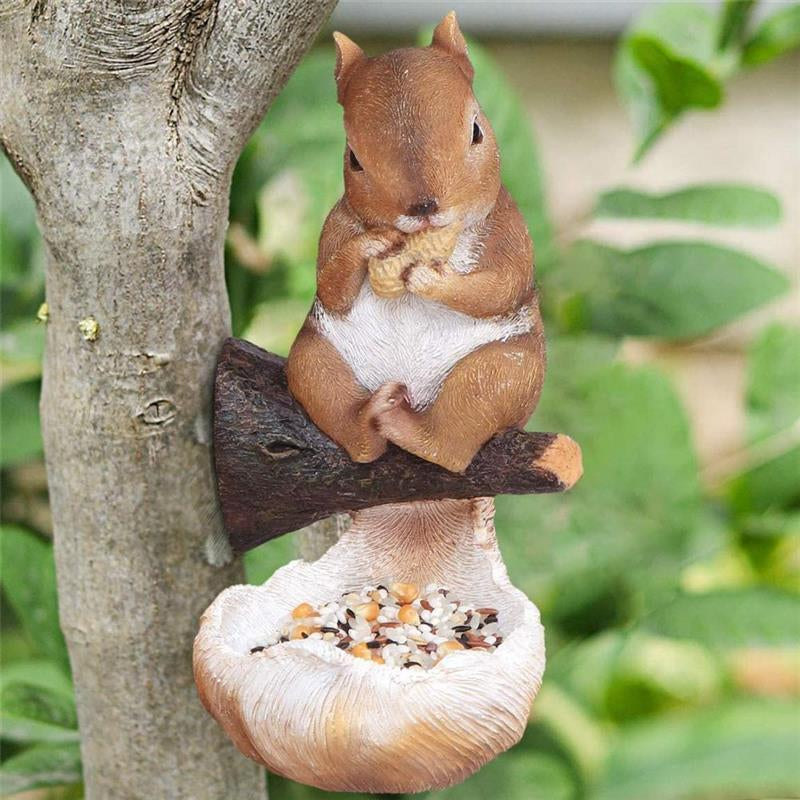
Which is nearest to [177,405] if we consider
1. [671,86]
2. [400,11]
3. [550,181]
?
[671,86]

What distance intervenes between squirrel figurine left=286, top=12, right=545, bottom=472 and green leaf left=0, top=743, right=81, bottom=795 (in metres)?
0.38

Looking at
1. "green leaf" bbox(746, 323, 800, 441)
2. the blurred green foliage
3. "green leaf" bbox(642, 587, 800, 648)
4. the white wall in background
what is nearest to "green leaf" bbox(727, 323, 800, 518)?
"green leaf" bbox(746, 323, 800, 441)

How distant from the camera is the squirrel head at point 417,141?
0.41 metres

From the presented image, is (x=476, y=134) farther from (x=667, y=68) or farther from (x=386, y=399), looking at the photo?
(x=667, y=68)

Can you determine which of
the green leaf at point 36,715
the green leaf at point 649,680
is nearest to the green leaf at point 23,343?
the green leaf at point 36,715

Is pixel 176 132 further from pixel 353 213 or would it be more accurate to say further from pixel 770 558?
pixel 770 558

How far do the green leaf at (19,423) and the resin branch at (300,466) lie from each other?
0.39 meters

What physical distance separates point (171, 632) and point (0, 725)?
0.83 ft

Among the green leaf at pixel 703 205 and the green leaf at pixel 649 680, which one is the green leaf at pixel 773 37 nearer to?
the green leaf at pixel 703 205

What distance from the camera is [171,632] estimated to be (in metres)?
0.55

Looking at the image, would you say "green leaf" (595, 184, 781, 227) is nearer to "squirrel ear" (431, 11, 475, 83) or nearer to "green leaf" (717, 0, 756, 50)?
"green leaf" (717, 0, 756, 50)

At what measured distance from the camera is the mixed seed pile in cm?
46

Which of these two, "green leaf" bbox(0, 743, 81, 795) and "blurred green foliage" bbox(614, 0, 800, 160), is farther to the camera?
"blurred green foliage" bbox(614, 0, 800, 160)

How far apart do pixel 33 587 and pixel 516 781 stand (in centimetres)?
40
